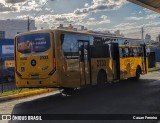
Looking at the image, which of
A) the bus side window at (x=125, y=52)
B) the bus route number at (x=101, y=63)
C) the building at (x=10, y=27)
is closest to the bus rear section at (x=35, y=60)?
the bus route number at (x=101, y=63)

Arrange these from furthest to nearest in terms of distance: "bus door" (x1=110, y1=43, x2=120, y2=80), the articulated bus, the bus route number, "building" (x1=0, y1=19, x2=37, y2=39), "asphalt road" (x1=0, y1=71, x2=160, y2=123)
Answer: "building" (x1=0, y1=19, x2=37, y2=39), "bus door" (x1=110, y1=43, x2=120, y2=80), the bus route number, the articulated bus, "asphalt road" (x1=0, y1=71, x2=160, y2=123)

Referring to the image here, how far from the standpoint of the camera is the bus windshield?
49.8 feet

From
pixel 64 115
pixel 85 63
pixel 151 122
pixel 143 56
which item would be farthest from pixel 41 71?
pixel 143 56

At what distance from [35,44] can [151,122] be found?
7192 millimetres

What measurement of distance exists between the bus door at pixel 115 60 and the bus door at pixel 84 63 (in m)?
3.24

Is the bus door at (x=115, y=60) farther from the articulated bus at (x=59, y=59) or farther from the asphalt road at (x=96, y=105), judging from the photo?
the asphalt road at (x=96, y=105)

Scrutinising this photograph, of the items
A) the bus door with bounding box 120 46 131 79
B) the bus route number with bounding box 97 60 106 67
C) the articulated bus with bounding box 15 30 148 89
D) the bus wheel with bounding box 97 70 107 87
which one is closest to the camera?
the articulated bus with bounding box 15 30 148 89

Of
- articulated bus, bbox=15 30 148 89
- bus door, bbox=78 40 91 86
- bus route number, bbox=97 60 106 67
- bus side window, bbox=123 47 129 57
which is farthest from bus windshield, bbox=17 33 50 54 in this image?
bus side window, bbox=123 47 129 57

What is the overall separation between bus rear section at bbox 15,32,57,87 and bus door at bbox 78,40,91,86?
1.97 metres

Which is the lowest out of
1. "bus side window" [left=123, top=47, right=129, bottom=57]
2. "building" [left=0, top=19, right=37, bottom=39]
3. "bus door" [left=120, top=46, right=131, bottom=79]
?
"bus door" [left=120, top=46, right=131, bottom=79]

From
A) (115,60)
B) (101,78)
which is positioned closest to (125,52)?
(115,60)

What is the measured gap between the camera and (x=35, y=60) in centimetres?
1542

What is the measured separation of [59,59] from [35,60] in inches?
46.2

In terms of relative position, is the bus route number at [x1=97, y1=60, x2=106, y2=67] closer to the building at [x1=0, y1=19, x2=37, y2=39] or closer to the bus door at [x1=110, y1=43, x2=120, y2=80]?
the bus door at [x1=110, y1=43, x2=120, y2=80]
